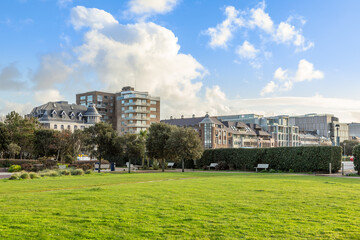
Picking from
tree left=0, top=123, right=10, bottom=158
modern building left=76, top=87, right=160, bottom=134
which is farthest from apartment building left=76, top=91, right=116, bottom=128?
tree left=0, top=123, right=10, bottom=158

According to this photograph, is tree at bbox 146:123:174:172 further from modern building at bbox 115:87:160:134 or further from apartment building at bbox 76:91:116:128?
apartment building at bbox 76:91:116:128

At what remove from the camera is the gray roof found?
4294 inches

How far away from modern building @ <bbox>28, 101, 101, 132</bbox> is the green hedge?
64.3 m

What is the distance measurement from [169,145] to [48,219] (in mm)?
39818

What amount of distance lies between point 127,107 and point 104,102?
640 inches

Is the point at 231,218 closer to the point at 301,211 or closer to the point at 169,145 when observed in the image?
the point at 301,211

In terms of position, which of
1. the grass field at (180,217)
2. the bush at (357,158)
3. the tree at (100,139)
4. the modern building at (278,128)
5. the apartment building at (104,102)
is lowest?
the grass field at (180,217)

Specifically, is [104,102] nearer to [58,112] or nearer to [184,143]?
[58,112]

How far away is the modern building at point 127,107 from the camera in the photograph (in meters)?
126

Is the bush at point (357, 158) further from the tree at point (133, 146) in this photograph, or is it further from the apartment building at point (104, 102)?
the apartment building at point (104, 102)

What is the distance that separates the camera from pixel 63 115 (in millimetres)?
112625

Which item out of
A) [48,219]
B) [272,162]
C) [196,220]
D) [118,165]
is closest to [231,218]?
[196,220]

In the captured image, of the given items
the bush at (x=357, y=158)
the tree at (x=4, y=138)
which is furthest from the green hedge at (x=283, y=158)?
the tree at (x=4, y=138)

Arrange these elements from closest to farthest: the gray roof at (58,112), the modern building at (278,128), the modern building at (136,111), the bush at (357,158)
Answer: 1. the bush at (357,158)
2. the gray roof at (58,112)
3. the modern building at (136,111)
4. the modern building at (278,128)
